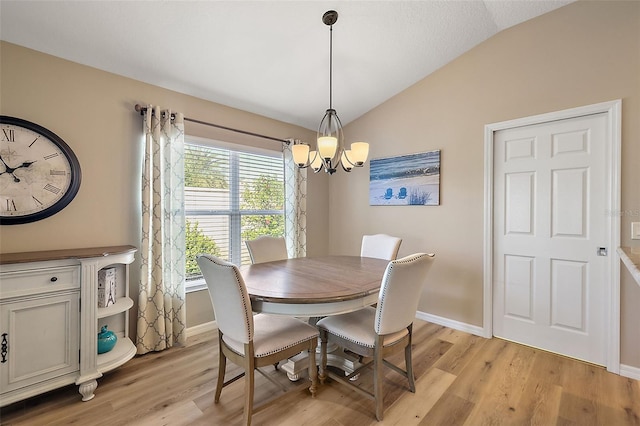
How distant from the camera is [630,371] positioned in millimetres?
2129

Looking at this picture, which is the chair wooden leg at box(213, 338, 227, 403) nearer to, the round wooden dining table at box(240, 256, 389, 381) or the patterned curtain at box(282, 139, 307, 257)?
the round wooden dining table at box(240, 256, 389, 381)

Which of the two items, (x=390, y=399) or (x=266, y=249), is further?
(x=266, y=249)

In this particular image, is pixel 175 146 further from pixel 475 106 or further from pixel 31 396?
pixel 475 106

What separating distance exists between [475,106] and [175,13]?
108 inches

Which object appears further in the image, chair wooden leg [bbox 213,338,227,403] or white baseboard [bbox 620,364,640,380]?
white baseboard [bbox 620,364,640,380]

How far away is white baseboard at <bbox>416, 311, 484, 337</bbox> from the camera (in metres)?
2.87

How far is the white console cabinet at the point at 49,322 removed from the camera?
168 centimetres

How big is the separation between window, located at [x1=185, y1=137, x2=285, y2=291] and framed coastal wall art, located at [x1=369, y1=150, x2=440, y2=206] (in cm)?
122

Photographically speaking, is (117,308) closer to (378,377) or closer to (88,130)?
(88,130)

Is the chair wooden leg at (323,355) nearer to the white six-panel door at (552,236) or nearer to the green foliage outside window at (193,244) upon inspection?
the green foliage outside window at (193,244)

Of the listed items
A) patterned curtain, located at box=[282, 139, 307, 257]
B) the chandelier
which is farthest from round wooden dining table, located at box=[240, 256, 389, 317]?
patterned curtain, located at box=[282, 139, 307, 257]

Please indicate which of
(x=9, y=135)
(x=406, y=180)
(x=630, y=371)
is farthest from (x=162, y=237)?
(x=630, y=371)

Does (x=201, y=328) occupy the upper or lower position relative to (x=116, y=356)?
lower

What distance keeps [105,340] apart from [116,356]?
15 centimetres
